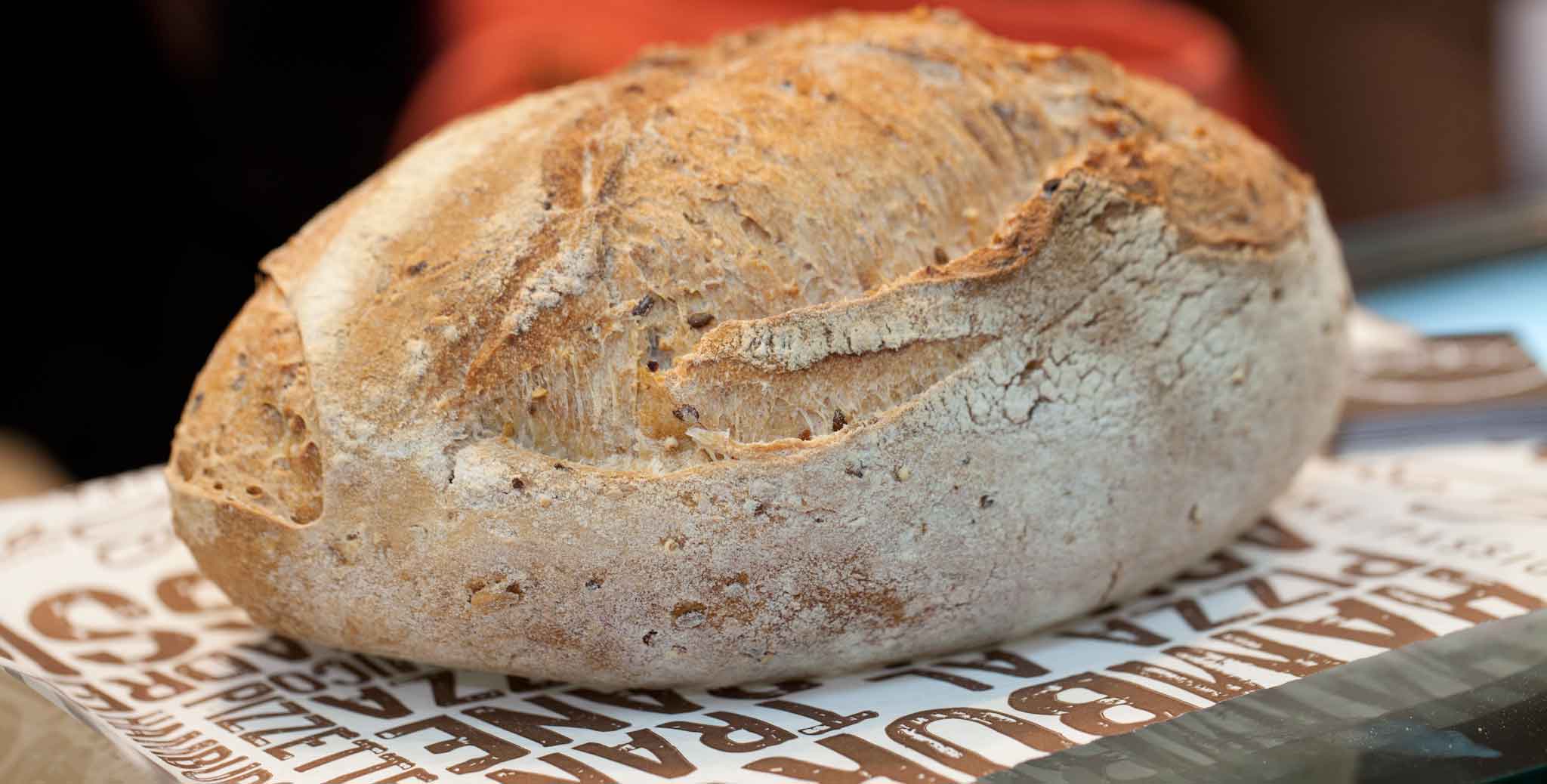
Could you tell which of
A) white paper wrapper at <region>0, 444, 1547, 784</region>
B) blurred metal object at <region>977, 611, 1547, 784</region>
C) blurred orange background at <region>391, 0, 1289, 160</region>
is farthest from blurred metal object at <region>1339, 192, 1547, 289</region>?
blurred metal object at <region>977, 611, 1547, 784</region>

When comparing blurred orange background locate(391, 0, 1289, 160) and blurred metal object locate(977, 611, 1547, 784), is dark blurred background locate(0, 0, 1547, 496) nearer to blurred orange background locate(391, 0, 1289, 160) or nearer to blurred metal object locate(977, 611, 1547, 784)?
blurred orange background locate(391, 0, 1289, 160)

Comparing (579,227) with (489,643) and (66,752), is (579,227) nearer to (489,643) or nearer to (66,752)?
(489,643)

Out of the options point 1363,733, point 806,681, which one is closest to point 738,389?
point 806,681

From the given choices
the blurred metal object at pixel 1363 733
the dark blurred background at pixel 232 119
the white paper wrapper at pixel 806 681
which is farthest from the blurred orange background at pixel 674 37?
the blurred metal object at pixel 1363 733

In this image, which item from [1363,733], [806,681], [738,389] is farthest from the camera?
[806,681]

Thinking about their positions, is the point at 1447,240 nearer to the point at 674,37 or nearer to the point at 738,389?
the point at 674,37

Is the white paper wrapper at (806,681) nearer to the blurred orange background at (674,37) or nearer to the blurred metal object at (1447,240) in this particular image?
the blurred metal object at (1447,240)

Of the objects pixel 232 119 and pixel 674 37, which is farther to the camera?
pixel 674 37
